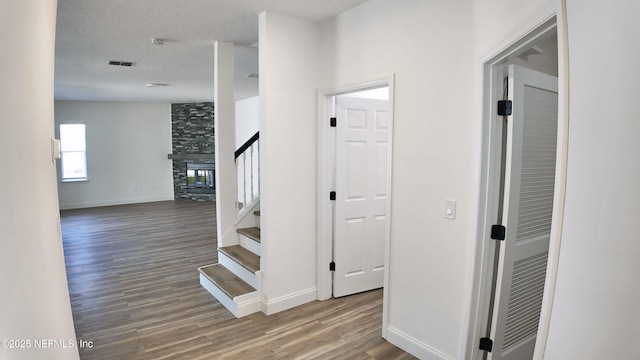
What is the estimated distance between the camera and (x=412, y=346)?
2576 millimetres

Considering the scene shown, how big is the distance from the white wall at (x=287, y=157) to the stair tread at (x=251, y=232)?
1.94 ft

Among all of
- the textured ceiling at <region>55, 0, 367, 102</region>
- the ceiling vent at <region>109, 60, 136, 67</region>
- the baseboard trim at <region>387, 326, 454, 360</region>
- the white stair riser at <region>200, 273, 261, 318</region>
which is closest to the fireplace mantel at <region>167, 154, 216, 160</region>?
the textured ceiling at <region>55, 0, 367, 102</region>

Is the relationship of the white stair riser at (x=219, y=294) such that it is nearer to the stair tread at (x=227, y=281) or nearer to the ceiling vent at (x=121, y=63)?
the stair tread at (x=227, y=281)

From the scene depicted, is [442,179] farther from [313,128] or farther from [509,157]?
[313,128]

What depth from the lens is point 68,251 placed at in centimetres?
518

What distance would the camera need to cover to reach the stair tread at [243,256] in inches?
136

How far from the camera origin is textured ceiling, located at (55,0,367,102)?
2840 mm

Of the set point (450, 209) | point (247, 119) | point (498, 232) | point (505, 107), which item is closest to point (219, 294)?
point (450, 209)

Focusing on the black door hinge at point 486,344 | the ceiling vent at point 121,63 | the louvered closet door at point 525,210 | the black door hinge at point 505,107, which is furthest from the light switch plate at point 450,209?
the ceiling vent at point 121,63

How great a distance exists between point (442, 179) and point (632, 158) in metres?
1.52

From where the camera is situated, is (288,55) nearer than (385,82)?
No

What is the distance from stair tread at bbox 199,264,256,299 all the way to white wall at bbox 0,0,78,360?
70.6 inches

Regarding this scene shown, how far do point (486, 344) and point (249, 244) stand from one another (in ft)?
8.31

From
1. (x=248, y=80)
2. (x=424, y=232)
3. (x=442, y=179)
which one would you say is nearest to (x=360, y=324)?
(x=424, y=232)
